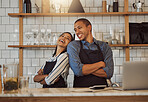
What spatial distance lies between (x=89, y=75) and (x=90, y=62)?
0.17 m

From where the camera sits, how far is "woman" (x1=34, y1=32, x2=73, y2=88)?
2.62 meters

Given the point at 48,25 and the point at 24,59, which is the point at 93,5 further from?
the point at 24,59

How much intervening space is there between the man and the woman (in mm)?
85

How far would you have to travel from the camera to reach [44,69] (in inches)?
116

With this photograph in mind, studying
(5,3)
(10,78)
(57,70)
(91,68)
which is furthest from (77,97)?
(5,3)

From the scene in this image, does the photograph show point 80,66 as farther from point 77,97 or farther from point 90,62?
point 77,97

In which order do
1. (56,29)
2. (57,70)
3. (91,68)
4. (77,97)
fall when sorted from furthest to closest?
(56,29), (91,68), (57,70), (77,97)

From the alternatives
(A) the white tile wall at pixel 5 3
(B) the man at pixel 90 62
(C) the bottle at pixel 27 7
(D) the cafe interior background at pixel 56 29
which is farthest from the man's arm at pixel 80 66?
(A) the white tile wall at pixel 5 3

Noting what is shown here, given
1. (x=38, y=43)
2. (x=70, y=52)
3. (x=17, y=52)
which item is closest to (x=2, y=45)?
(x=17, y=52)

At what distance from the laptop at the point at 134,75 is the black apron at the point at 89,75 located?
941mm

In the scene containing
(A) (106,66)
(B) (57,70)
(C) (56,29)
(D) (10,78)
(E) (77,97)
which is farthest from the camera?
(C) (56,29)

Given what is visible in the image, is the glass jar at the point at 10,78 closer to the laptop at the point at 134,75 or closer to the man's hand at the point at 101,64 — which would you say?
the laptop at the point at 134,75

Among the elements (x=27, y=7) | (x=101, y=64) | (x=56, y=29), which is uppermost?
(x=27, y=7)

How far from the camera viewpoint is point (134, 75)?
6.01 ft
